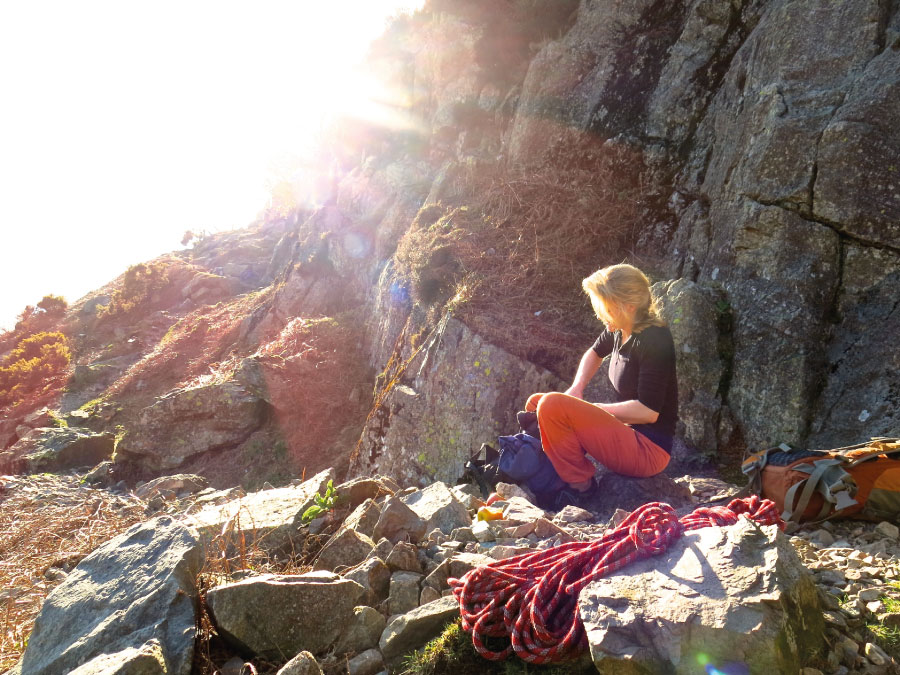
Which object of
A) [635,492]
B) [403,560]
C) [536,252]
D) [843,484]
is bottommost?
[635,492]

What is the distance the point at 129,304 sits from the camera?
26234 mm

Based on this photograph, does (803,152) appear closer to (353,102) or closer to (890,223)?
(890,223)

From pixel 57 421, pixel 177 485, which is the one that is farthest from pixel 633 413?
pixel 57 421

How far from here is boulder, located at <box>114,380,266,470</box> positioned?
13672mm

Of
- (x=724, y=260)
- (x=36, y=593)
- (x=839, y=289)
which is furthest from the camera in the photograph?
(x=724, y=260)

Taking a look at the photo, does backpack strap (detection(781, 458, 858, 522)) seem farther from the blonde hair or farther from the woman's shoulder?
the blonde hair

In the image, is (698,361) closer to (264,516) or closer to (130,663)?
(264,516)

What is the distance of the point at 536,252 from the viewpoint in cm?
866

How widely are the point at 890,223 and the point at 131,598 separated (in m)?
6.88

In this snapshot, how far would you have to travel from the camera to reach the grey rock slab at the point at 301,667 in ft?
7.04

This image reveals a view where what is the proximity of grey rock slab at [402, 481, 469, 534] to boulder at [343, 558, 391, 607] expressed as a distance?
2.36 ft

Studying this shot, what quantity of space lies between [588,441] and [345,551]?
2159mm

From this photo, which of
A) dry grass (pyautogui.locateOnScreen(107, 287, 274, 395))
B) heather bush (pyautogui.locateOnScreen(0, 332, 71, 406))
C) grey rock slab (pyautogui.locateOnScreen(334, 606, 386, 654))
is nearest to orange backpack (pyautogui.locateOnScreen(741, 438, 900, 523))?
grey rock slab (pyautogui.locateOnScreen(334, 606, 386, 654))

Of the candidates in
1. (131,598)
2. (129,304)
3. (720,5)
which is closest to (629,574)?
(131,598)
